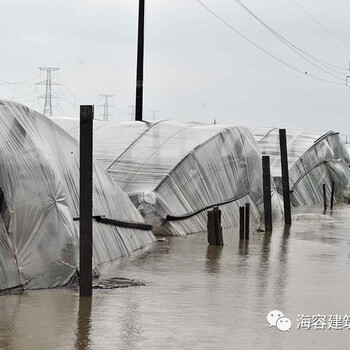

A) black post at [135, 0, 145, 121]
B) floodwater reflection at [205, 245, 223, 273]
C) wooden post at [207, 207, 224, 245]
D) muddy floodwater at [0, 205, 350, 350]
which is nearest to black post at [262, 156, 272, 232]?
wooden post at [207, 207, 224, 245]

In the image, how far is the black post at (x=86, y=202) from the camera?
1197 centimetres

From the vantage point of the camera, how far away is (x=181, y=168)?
75.1 ft

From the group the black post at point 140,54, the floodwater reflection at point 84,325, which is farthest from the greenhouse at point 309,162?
the floodwater reflection at point 84,325

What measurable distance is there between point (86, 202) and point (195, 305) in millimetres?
1838

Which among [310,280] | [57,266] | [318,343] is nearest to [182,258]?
[310,280]

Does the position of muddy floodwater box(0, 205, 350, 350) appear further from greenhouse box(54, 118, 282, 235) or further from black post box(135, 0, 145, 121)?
black post box(135, 0, 145, 121)

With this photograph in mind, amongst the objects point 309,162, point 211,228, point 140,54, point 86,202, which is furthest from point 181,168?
point 309,162

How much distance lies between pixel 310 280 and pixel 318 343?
15.3ft

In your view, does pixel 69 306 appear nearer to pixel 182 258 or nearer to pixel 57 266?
pixel 57 266

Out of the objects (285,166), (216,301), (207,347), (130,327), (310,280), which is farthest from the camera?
(285,166)

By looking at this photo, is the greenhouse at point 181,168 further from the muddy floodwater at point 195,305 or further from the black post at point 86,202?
the black post at point 86,202

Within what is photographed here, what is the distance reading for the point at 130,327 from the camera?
10672 mm

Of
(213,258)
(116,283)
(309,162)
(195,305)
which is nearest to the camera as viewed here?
(195,305)

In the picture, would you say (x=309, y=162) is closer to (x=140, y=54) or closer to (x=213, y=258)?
(x=140, y=54)
